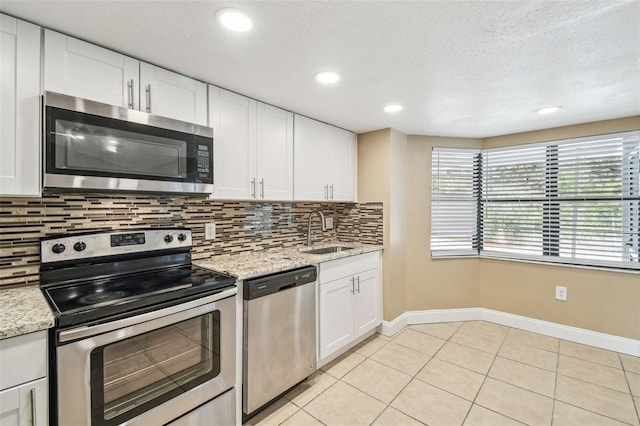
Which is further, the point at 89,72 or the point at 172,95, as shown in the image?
the point at 172,95

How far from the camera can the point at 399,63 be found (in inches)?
68.6

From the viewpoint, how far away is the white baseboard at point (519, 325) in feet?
9.15

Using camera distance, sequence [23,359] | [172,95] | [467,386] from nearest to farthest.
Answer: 1. [23,359]
2. [172,95]
3. [467,386]

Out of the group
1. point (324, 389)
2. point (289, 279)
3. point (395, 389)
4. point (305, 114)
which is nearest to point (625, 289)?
point (395, 389)

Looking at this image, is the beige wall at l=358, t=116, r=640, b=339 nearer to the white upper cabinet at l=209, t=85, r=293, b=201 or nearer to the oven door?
the white upper cabinet at l=209, t=85, r=293, b=201

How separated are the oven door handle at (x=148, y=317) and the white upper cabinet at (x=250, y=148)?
0.71 m

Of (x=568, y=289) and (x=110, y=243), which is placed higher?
(x=110, y=243)

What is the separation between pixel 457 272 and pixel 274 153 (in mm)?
2543

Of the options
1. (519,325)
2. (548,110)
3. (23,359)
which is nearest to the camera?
(23,359)

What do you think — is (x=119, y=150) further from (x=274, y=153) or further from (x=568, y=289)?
(x=568, y=289)

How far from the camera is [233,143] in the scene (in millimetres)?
2148

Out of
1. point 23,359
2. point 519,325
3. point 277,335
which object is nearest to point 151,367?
point 23,359

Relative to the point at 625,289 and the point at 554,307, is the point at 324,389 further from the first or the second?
the point at 625,289

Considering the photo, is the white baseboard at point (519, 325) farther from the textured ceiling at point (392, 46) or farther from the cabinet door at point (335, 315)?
the textured ceiling at point (392, 46)
